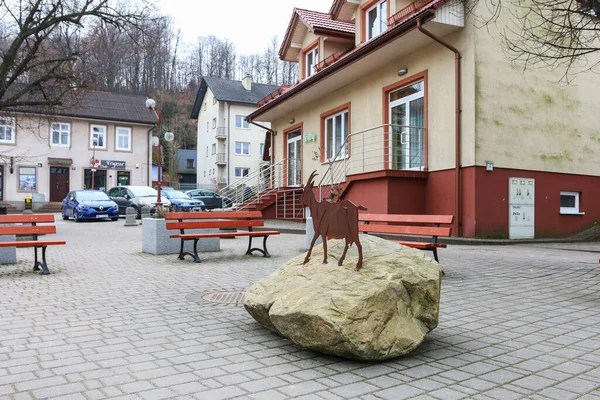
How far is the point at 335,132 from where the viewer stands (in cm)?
1973

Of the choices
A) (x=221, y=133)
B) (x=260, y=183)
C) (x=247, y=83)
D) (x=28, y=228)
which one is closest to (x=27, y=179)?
(x=221, y=133)

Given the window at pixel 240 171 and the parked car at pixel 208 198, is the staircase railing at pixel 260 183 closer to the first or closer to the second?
the parked car at pixel 208 198

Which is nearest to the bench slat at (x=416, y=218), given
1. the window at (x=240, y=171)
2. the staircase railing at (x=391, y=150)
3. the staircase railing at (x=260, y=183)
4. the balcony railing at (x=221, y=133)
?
the staircase railing at (x=391, y=150)

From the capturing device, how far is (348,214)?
4711 mm

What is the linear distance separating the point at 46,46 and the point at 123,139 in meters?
26.2

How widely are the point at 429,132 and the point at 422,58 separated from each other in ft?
7.32

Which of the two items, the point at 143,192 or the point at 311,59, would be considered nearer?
the point at 311,59

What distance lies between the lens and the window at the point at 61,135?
3941 cm

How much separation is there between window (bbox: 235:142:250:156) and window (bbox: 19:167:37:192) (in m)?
21.1

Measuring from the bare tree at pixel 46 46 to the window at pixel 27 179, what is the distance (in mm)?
22608

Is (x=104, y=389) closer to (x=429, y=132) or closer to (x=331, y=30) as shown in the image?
(x=429, y=132)

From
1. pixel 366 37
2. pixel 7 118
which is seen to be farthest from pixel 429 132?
pixel 7 118

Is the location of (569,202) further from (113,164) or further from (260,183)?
(113,164)

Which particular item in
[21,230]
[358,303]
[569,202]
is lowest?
[358,303]
